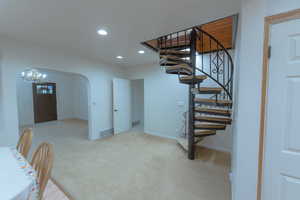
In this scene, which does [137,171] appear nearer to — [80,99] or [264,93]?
[264,93]

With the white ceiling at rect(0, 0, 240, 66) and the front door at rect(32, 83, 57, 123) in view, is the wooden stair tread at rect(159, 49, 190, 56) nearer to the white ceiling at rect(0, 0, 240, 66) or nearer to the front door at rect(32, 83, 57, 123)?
the white ceiling at rect(0, 0, 240, 66)

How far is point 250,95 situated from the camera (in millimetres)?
1259

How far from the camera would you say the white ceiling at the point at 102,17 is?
1605 millimetres

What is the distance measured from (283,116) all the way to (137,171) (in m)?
2.28

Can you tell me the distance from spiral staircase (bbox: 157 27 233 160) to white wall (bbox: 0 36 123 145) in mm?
2318

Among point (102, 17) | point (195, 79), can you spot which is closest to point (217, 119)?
point (195, 79)

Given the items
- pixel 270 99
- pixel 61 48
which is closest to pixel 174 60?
pixel 270 99

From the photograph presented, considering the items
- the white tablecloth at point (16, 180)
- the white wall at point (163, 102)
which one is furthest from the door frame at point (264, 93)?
the white wall at point (163, 102)

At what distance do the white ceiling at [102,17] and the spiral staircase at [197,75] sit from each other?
1.89 ft

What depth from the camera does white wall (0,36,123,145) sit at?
8.57 ft

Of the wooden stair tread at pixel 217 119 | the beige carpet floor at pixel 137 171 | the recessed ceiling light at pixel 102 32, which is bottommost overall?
the beige carpet floor at pixel 137 171

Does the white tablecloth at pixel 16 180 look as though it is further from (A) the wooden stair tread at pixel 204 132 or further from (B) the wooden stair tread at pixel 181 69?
(A) the wooden stair tread at pixel 204 132

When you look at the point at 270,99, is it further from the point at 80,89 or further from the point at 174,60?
the point at 80,89

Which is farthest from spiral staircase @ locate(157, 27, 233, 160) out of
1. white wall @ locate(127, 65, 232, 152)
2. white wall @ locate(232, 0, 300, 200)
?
white wall @ locate(232, 0, 300, 200)
